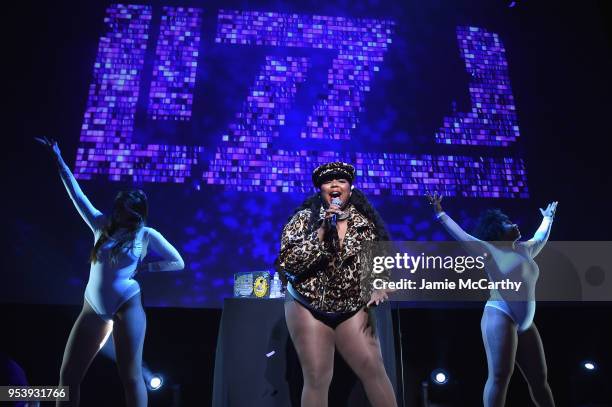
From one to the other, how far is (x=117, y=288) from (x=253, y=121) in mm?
1507

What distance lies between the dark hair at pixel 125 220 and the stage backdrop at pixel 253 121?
14 cm

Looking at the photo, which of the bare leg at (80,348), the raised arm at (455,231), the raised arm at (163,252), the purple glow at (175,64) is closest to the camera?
the bare leg at (80,348)

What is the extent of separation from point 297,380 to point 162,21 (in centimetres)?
296

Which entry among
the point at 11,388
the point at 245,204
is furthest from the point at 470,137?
the point at 11,388

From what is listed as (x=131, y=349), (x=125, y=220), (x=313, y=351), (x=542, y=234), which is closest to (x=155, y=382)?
(x=131, y=349)

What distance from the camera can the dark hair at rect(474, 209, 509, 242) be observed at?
2.74 metres

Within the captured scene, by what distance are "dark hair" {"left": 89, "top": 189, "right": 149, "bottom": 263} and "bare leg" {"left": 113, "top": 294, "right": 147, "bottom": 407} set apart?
1.13ft

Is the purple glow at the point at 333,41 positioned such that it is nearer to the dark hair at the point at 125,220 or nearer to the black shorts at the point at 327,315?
the dark hair at the point at 125,220

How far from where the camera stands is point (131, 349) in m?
2.38

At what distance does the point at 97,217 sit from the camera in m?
2.67

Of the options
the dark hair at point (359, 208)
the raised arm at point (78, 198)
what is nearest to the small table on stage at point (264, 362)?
the dark hair at point (359, 208)

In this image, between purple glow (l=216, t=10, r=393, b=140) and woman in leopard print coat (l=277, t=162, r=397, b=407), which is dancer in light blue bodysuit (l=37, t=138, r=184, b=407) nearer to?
woman in leopard print coat (l=277, t=162, r=397, b=407)

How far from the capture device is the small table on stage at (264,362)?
2096 mm

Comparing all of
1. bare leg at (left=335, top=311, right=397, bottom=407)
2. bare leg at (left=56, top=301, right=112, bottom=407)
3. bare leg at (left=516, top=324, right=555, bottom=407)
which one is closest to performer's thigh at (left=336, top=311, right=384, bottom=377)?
bare leg at (left=335, top=311, right=397, bottom=407)
